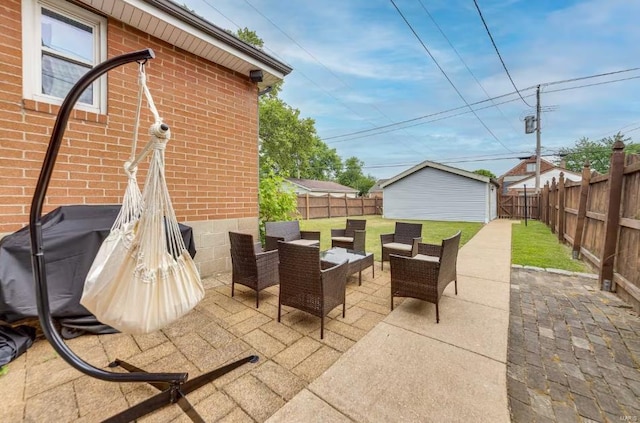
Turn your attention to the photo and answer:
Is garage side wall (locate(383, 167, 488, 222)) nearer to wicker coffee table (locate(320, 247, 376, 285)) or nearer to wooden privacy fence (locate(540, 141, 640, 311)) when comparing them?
wooden privacy fence (locate(540, 141, 640, 311))

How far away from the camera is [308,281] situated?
2600 millimetres

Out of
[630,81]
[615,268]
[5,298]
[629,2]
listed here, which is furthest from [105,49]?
[630,81]

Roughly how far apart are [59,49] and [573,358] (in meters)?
5.78

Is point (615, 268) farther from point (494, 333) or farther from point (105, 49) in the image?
point (105, 49)

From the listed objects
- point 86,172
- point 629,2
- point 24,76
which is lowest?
point 86,172

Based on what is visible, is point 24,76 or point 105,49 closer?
point 24,76

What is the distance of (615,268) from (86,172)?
273 inches

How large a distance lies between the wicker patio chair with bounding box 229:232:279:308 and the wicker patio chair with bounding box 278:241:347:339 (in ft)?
1.52

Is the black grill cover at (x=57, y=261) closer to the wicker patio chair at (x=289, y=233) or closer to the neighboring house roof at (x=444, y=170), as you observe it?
the wicker patio chair at (x=289, y=233)

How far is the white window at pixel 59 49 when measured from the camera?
8.61 ft

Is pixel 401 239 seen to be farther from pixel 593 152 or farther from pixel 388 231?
pixel 593 152

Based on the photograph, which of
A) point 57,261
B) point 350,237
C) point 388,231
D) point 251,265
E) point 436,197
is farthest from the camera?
point 436,197

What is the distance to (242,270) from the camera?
129 inches

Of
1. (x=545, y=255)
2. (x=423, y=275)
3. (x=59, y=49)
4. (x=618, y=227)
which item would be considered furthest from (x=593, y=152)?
(x=59, y=49)
